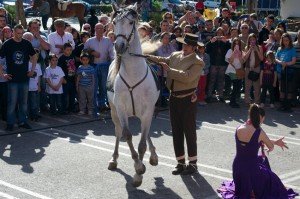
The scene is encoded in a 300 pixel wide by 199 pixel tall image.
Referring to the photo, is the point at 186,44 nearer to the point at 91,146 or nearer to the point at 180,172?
the point at 180,172

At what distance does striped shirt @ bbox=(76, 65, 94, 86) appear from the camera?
46.3 ft

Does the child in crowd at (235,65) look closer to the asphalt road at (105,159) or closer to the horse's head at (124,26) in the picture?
the asphalt road at (105,159)

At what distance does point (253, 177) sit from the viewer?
27.0 feet

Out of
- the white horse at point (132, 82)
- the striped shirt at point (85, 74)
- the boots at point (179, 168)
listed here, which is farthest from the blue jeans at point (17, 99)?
the boots at point (179, 168)

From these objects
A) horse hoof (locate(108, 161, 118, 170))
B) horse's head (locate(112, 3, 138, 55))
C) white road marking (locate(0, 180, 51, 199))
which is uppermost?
horse's head (locate(112, 3, 138, 55))

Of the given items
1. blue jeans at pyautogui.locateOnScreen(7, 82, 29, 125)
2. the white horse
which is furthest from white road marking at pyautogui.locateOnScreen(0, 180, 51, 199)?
blue jeans at pyautogui.locateOnScreen(7, 82, 29, 125)

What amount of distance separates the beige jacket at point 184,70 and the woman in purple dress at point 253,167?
1.51 meters

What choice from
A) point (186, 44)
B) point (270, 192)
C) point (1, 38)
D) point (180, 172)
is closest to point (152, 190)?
point (180, 172)

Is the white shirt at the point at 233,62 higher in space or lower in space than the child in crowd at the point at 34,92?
higher

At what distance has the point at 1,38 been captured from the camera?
45.2 ft

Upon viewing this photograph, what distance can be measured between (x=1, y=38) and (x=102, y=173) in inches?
212

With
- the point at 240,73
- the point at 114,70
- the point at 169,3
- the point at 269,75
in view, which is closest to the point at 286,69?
the point at 269,75

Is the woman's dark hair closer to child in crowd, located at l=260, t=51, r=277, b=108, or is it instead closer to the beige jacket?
the beige jacket

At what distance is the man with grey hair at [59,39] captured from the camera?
14.5 metres
